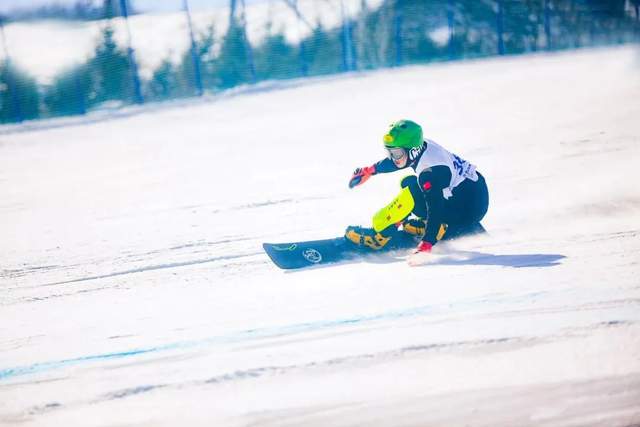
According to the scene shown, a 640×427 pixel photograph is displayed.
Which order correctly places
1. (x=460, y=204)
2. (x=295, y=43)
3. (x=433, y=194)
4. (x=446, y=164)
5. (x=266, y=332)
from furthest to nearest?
1. (x=295, y=43)
2. (x=460, y=204)
3. (x=446, y=164)
4. (x=433, y=194)
5. (x=266, y=332)

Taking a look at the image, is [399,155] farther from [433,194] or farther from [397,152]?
[433,194]

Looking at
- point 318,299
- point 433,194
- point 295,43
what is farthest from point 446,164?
point 295,43

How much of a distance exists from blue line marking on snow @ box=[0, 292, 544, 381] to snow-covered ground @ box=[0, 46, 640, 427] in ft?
0.05

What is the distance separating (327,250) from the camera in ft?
17.2

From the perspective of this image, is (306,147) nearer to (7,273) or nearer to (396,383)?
(7,273)

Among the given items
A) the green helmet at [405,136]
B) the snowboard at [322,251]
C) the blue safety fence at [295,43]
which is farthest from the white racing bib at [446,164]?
the blue safety fence at [295,43]

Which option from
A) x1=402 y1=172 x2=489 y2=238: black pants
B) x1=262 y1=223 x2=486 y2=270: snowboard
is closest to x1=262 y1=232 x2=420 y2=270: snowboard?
x1=262 y1=223 x2=486 y2=270: snowboard

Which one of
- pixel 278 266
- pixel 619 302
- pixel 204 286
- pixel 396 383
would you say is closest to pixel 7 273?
pixel 204 286

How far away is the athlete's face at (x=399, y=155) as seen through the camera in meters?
4.82

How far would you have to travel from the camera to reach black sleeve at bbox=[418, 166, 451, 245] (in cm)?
467

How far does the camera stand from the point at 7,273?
602 cm

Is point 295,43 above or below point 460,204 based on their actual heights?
above

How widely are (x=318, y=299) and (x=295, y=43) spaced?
16.2 m

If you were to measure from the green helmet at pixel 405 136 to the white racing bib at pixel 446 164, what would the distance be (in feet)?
0.40
